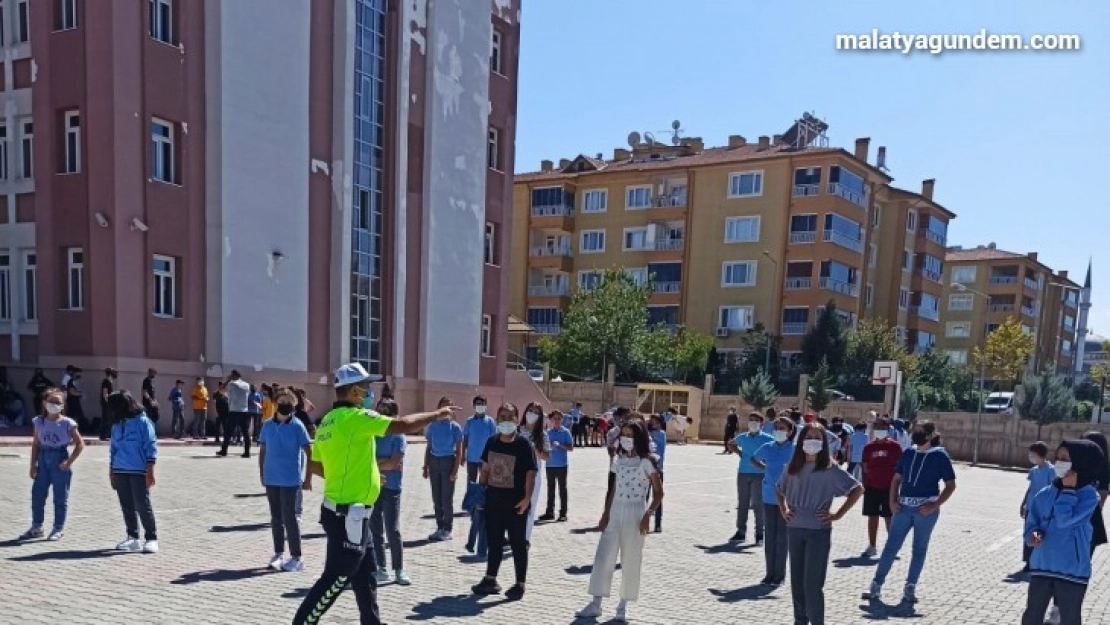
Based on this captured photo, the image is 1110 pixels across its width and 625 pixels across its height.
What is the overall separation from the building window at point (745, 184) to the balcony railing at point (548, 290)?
43.1 feet

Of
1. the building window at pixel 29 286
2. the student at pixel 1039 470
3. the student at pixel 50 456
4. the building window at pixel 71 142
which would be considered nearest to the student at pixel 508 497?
the student at pixel 50 456

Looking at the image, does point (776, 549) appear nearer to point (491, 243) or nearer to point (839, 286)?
point (491, 243)

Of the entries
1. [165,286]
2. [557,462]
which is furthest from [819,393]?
[557,462]

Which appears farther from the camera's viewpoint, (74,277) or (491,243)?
(491,243)

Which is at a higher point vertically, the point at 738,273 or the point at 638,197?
the point at 638,197

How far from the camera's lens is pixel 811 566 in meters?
6.24

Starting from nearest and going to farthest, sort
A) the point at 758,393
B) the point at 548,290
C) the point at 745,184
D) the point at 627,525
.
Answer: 1. the point at 627,525
2. the point at 758,393
3. the point at 745,184
4. the point at 548,290

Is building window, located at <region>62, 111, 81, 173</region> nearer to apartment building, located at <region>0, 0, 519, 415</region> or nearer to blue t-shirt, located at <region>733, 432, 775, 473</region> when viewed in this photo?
apartment building, located at <region>0, 0, 519, 415</region>

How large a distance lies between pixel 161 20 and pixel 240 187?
4.50 metres

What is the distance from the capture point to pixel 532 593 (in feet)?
25.3

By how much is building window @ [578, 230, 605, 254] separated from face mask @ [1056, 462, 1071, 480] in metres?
48.3

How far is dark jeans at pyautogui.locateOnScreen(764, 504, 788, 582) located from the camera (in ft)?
A: 27.9

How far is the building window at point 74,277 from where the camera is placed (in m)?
19.6

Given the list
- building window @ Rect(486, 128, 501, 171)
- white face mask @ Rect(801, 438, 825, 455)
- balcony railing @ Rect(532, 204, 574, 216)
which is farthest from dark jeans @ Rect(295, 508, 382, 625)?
balcony railing @ Rect(532, 204, 574, 216)
